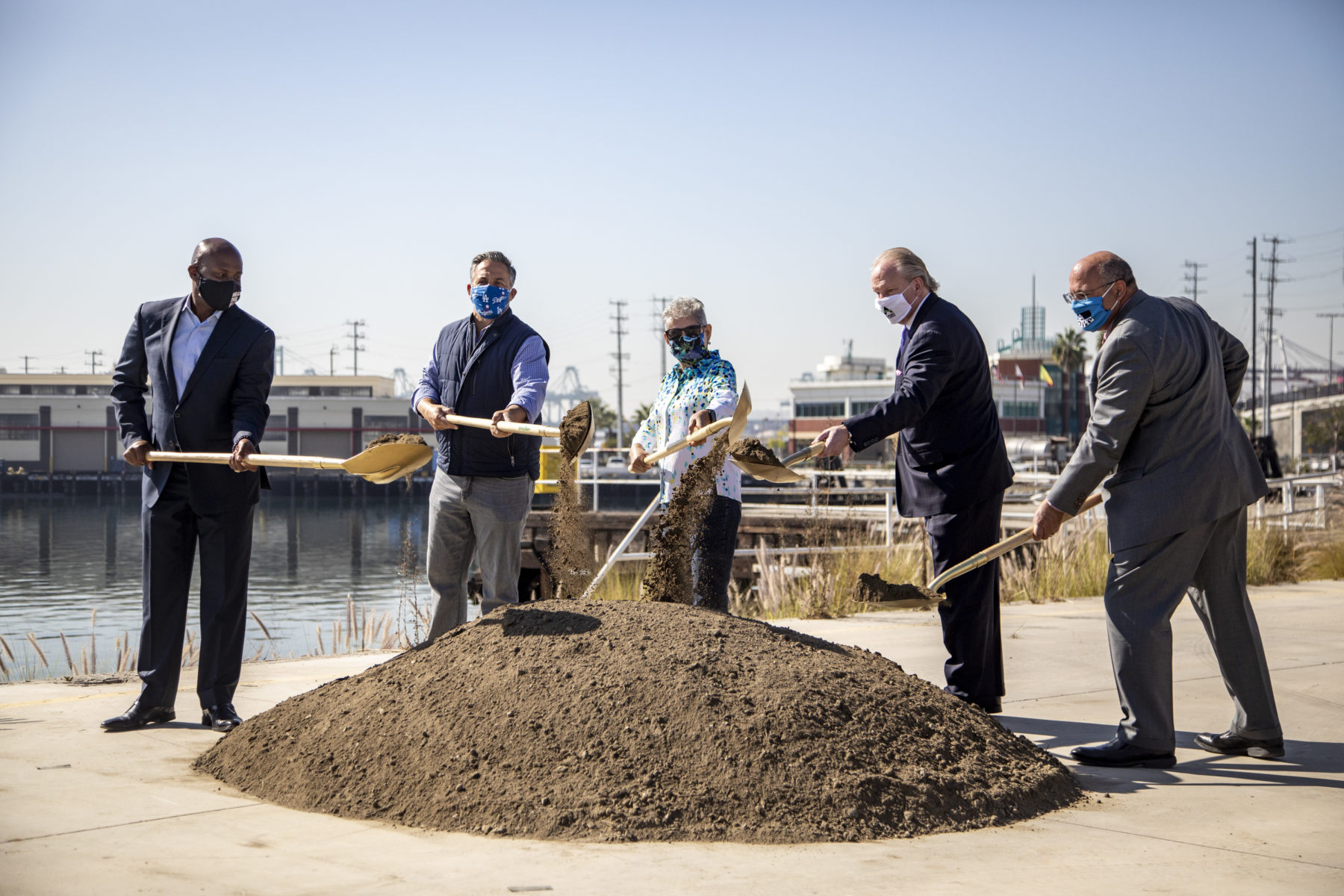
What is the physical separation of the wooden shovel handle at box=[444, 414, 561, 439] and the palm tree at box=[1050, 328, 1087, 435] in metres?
91.2

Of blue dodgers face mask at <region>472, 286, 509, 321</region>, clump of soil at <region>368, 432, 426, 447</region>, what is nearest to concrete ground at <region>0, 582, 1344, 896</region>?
clump of soil at <region>368, 432, 426, 447</region>

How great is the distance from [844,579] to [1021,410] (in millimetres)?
86908

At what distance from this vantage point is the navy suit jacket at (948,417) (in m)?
4.95

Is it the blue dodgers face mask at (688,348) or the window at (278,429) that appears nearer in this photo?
the blue dodgers face mask at (688,348)

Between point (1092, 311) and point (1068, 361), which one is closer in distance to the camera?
point (1092, 311)

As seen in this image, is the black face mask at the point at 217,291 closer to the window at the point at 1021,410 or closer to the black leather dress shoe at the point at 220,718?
the black leather dress shoe at the point at 220,718

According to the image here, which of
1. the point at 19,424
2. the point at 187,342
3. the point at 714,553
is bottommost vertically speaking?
the point at 714,553

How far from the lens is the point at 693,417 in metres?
5.59

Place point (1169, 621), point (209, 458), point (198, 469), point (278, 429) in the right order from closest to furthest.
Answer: point (1169, 621) → point (209, 458) → point (198, 469) → point (278, 429)

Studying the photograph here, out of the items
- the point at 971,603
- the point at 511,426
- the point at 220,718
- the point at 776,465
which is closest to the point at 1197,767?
the point at 971,603

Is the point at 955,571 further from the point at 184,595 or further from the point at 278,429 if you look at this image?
the point at 278,429

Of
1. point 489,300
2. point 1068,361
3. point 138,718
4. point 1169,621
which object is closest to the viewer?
point 1169,621

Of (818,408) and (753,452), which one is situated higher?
(818,408)

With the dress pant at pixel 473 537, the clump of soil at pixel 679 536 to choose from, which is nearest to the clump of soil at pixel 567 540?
the dress pant at pixel 473 537
